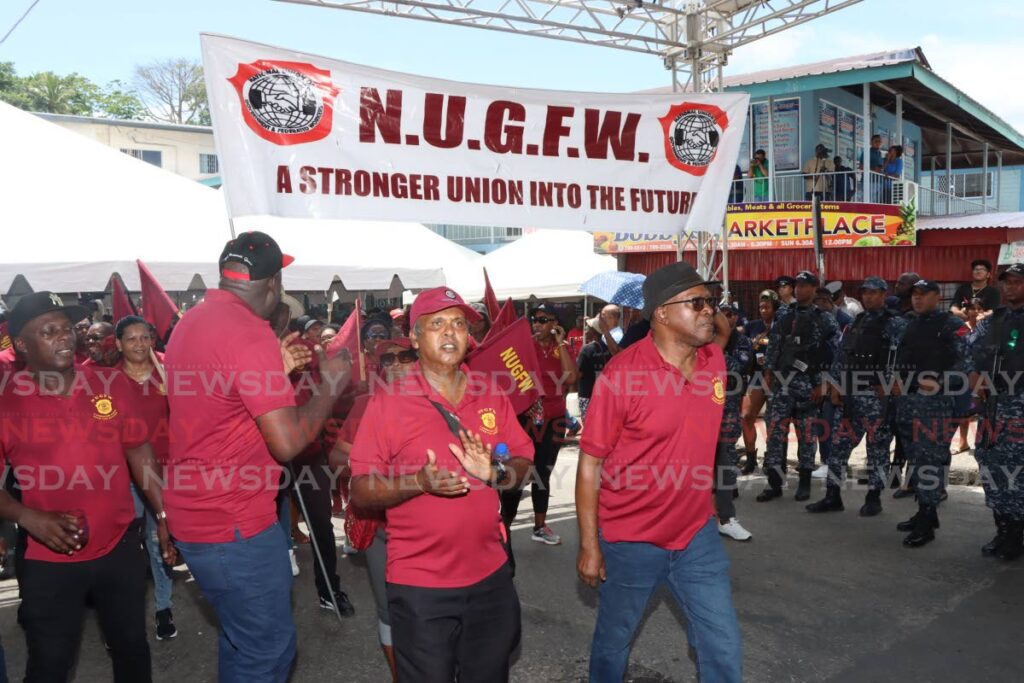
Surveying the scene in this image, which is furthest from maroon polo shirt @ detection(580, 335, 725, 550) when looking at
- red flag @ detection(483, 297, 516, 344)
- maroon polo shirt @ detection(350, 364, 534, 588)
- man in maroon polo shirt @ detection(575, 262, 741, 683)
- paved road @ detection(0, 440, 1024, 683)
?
red flag @ detection(483, 297, 516, 344)

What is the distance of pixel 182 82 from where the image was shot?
48094 millimetres

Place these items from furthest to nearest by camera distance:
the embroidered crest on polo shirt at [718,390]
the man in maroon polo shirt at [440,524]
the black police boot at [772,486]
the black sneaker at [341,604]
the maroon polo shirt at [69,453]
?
the black police boot at [772,486], the black sneaker at [341,604], the embroidered crest on polo shirt at [718,390], the maroon polo shirt at [69,453], the man in maroon polo shirt at [440,524]

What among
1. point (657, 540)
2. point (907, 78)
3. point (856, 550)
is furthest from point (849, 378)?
point (907, 78)

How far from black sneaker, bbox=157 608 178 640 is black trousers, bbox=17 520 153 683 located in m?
1.60

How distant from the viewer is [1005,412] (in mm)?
5836

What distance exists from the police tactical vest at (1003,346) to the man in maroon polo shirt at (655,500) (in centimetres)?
378

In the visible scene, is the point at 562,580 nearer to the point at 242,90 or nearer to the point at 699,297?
the point at 699,297

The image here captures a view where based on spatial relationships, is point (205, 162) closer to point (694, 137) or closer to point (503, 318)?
point (694, 137)

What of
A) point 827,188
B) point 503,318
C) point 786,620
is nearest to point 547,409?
point 503,318

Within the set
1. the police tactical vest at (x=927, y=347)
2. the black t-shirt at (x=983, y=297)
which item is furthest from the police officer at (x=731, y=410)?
the black t-shirt at (x=983, y=297)

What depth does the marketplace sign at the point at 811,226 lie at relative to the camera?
16031mm

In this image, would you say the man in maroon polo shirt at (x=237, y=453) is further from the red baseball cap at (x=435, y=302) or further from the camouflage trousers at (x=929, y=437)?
the camouflage trousers at (x=929, y=437)

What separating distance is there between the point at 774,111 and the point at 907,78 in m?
3.23

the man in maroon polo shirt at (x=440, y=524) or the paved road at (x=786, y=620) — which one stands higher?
the man in maroon polo shirt at (x=440, y=524)
